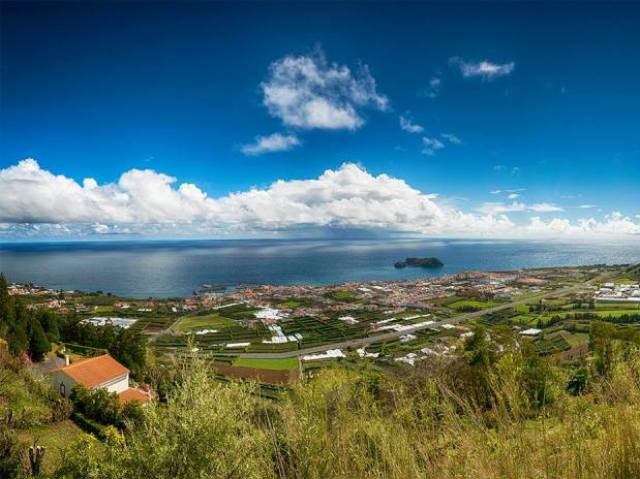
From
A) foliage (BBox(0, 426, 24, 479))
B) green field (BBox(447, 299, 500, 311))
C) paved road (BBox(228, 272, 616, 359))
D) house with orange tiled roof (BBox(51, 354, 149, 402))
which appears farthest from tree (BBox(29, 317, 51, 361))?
green field (BBox(447, 299, 500, 311))

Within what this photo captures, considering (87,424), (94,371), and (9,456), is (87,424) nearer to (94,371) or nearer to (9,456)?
(94,371)

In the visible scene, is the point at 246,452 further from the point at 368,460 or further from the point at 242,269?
the point at 242,269

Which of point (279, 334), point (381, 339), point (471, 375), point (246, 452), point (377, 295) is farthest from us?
point (377, 295)

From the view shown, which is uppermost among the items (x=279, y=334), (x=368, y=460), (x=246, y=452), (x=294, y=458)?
(x=368, y=460)

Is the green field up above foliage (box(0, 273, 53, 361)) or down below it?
below

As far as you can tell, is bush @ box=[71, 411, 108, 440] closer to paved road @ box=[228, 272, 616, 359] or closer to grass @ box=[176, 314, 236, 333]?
paved road @ box=[228, 272, 616, 359]

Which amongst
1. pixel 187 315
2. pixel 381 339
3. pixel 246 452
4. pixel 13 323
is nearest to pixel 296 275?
pixel 187 315
